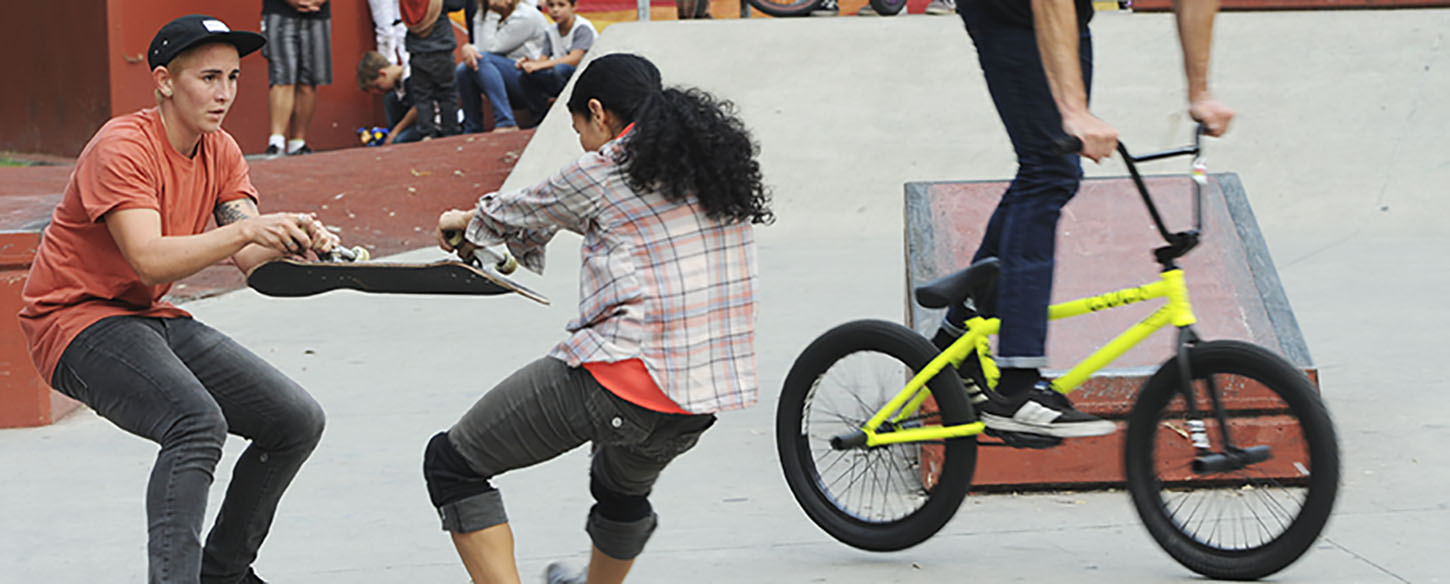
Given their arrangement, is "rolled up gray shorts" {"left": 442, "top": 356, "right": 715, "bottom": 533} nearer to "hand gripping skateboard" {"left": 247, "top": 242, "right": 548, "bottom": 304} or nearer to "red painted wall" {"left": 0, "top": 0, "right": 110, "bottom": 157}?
"hand gripping skateboard" {"left": 247, "top": 242, "right": 548, "bottom": 304}

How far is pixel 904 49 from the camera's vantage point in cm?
1103

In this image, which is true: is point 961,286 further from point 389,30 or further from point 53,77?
point 53,77

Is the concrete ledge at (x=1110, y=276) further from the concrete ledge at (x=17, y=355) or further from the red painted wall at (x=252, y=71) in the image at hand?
the red painted wall at (x=252, y=71)

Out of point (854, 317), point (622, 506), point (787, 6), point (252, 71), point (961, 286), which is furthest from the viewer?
point (252, 71)

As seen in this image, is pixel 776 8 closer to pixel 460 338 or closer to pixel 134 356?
pixel 460 338

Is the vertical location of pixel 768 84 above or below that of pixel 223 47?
below

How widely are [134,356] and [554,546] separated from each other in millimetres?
1281

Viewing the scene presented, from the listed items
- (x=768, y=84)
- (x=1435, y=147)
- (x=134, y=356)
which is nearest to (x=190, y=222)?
(x=134, y=356)

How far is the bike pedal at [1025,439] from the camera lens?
381cm

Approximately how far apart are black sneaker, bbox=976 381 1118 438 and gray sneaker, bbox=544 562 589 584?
1.07 meters

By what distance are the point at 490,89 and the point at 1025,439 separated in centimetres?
991

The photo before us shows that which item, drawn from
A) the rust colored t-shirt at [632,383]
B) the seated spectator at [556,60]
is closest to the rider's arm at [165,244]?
the rust colored t-shirt at [632,383]

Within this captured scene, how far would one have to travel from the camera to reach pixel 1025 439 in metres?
3.84

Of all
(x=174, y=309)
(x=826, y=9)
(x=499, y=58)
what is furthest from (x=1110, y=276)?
(x=499, y=58)
